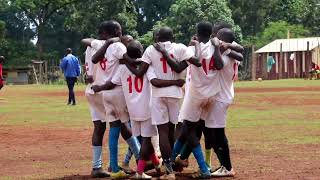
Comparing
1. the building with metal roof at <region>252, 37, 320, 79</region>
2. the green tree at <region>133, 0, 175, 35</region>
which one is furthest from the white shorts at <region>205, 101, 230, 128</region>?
the green tree at <region>133, 0, 175, 35</region>

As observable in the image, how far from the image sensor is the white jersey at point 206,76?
28.5 feet

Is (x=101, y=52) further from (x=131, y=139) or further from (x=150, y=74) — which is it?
(x=131, y=139)

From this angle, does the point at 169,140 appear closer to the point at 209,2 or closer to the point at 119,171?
the point at 119,171

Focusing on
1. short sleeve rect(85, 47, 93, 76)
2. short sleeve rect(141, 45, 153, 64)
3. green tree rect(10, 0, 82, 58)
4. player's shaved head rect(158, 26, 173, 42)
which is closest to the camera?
short sleeve rect(141, 45, 153, 64)

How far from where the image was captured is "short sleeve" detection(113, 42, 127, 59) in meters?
8.70

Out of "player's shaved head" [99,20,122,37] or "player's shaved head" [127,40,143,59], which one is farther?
"player's shaved head" [99,20,122,37]

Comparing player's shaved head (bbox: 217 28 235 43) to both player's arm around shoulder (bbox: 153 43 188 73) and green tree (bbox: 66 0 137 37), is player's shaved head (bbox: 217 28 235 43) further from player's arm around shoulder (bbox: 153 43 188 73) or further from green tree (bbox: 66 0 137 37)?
green tree (bbox: 66 0 137 37)

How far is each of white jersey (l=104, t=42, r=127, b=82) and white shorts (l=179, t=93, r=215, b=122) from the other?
1.03 metres

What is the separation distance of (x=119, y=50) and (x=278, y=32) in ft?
189

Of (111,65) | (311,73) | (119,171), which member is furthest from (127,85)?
(311,73)

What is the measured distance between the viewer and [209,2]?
58.7m

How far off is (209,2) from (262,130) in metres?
44.6

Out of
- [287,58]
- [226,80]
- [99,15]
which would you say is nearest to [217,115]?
[226,80]

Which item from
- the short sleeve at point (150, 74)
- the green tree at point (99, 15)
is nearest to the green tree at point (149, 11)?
the green tree at point (99, 15)
